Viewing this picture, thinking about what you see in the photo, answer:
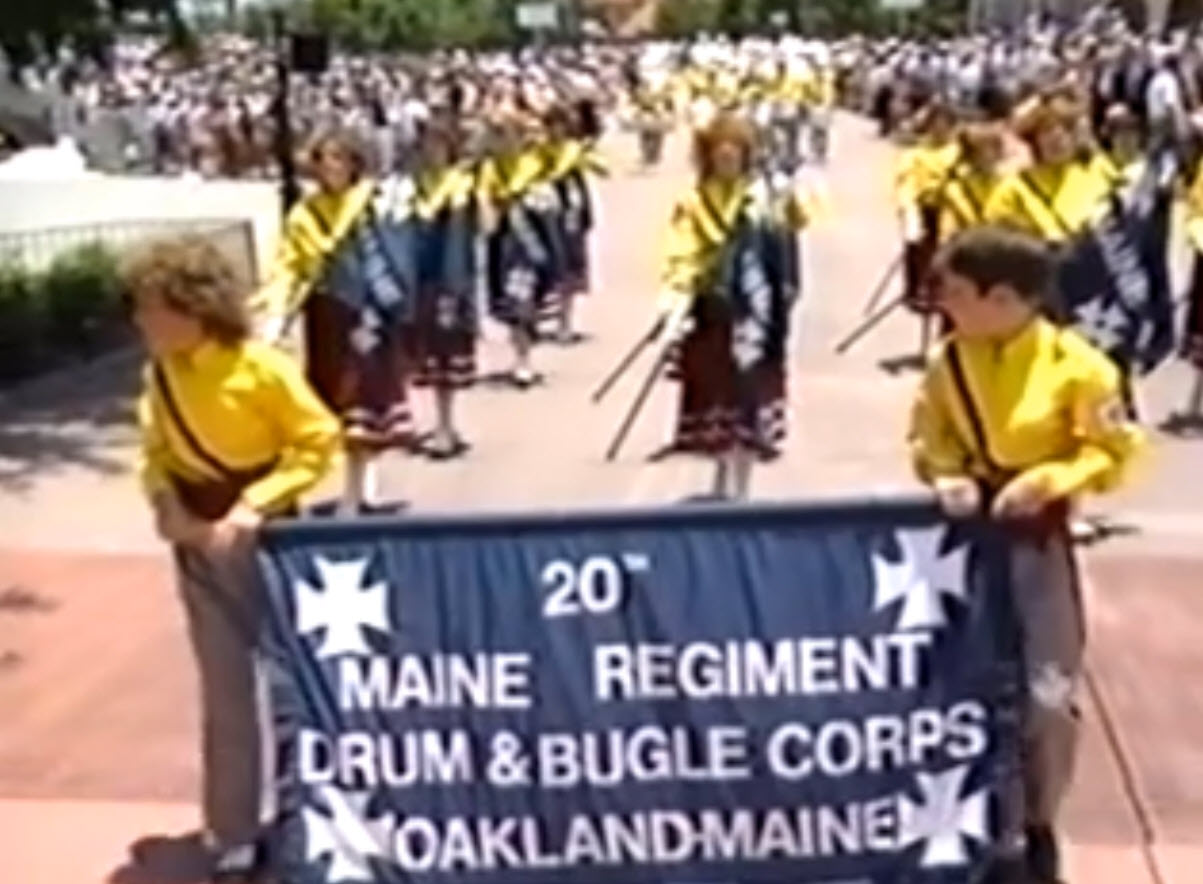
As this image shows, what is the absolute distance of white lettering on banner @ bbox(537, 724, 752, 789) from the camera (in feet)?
20.1

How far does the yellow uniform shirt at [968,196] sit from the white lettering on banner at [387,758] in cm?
813

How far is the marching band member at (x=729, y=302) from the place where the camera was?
39.5 feet

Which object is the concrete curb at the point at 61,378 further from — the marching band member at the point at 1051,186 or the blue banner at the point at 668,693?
the blue banner at the point at 668,693

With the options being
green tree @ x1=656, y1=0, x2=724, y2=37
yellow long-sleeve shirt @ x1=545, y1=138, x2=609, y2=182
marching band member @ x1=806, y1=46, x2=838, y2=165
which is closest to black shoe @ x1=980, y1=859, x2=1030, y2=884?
yellow long-sleeve shirt @ x1=545, y1=138, x2=609, y2=182

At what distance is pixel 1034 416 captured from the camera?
6.46m

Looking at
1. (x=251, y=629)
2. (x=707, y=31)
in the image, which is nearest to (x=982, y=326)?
(x=251, y=629)

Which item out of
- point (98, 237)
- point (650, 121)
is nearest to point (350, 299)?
point (98, 237)

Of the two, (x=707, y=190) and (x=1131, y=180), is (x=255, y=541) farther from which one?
(x=1131, y=180)

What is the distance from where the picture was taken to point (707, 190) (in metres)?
12.1

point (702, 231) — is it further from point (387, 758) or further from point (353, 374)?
point (387, 758)

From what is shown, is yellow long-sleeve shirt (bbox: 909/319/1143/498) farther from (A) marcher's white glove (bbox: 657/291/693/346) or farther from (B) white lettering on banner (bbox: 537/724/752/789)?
(A) marcher's white glove (bbox: 657/291/693/346)

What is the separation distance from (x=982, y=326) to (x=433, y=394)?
9.20 metres

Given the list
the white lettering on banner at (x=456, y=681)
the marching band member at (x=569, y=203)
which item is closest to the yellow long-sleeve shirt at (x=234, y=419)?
the white lettering on banner at (x=456, y=681)

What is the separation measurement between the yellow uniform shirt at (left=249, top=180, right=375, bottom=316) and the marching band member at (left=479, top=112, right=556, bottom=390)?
18.4ft
